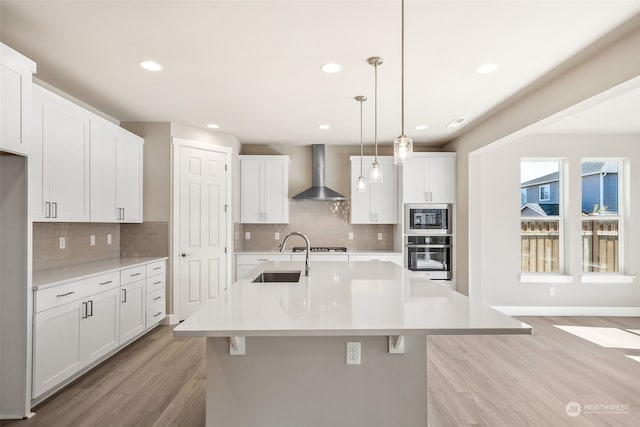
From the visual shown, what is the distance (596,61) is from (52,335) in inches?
175

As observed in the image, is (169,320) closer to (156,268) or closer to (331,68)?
(156,268)

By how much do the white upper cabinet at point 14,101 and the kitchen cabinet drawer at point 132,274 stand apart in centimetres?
154

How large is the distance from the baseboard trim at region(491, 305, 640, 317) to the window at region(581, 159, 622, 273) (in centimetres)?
54

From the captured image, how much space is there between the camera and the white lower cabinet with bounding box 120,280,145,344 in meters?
3.44

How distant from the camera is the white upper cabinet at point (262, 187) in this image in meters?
5.46

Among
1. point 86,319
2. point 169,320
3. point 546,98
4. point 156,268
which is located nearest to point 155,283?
point 156,268

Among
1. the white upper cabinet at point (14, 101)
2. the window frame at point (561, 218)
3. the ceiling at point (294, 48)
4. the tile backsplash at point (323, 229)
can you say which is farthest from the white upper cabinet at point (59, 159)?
the window frame at point (561, 218)

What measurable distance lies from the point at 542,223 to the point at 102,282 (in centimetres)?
560

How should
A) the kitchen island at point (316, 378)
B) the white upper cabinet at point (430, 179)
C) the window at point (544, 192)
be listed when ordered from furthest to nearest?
the white upper cabinet at point (430, 179)
the window at point (544, 192)
the kitchen island at point (316, 378)

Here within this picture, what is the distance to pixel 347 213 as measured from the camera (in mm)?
5832

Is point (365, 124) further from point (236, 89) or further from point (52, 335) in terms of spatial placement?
point (52, 335)

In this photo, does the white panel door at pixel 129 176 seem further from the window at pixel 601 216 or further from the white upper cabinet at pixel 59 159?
the window at pixel 601 216

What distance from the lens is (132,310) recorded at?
3.61 m

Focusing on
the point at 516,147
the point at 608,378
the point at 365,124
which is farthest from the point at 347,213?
the point at 608,378
